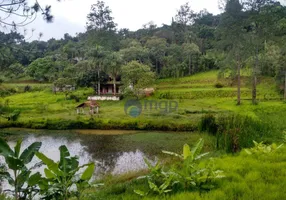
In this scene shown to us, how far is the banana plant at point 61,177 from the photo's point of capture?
3.33 metres

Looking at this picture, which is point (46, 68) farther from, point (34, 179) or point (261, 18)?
point (34, 179)

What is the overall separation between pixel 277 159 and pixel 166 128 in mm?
11864

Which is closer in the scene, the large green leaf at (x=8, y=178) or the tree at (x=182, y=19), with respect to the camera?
the large green leaf at (x=8, y=178)

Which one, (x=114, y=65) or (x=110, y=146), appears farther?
(x=114, y=65)

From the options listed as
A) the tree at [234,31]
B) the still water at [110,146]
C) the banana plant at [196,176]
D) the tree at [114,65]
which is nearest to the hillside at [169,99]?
the still water at [110,146]

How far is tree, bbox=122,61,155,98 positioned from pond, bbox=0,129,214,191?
11341 millimetres

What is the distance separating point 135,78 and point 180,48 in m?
14.0

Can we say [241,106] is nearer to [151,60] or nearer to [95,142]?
[95,142]

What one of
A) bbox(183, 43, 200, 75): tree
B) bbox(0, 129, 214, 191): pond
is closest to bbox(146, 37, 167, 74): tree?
bbox(183, 43, 200, 75): tree

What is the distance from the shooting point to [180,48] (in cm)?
4012

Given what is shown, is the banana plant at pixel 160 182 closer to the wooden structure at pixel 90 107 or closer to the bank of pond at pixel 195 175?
the bank of pond at pixel 195 175

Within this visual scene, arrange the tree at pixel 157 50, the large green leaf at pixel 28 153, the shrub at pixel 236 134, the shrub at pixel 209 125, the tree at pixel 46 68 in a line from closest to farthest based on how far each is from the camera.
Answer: the large green leaf at pixel 28 153 → the shrub at pixel 236 134 → the shrub at pixel 209 125 → the tree at pixel 157 50 → the tree at pixel 46 68

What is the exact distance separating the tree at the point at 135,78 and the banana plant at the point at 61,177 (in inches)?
942

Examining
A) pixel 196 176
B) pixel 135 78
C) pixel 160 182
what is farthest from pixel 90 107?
pixel 196 176
